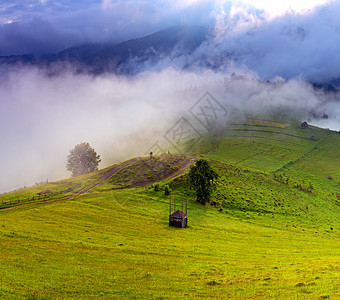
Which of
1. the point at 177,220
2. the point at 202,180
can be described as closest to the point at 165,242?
the point at 177,220

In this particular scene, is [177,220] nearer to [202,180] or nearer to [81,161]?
[202,180]

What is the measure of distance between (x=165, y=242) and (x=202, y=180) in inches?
1538

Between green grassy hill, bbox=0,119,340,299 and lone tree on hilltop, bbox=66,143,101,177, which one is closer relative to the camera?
green grassy hill, bbox=0,119,340,299

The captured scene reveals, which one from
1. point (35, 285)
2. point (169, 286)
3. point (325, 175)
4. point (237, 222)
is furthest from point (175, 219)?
point (325, 175)

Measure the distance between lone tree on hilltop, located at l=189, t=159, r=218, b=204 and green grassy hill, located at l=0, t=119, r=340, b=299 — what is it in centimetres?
325

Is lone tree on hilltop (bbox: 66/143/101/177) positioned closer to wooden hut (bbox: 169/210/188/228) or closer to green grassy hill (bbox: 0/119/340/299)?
green grassy hill (bbox: 0/119/340/299)

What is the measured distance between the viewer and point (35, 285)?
2995 centimetres

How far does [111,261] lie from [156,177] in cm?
6523

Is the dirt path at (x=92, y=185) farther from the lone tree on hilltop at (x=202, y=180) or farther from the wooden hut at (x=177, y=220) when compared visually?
the wooden hut at (x=177, y=220)

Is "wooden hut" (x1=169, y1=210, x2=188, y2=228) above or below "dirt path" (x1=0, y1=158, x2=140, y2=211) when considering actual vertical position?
below

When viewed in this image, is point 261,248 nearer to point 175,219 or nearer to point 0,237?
point 175,219

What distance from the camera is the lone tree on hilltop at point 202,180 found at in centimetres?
8850

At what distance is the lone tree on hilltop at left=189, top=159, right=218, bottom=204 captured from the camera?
88.5 m

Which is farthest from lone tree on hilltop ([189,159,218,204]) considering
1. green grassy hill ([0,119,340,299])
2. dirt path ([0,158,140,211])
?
dirt path ([0,158,140,211])
